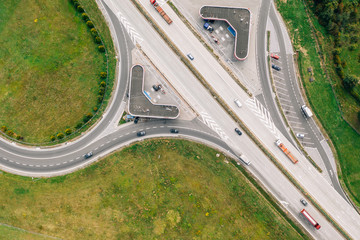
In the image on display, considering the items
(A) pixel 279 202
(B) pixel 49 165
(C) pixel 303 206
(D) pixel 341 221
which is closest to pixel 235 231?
(A) pixel 279 202

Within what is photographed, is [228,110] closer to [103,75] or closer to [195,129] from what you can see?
[195,129]

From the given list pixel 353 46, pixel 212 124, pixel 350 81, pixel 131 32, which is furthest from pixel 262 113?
pixel 131 32

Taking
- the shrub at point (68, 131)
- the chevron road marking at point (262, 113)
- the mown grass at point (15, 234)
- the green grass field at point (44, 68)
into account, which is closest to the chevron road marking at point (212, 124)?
the chevron road marking at point (262, 113)

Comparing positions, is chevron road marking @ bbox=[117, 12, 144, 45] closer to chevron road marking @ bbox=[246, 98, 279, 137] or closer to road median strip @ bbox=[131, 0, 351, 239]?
road median strip @ bbox=[131, 0, 351, 239]

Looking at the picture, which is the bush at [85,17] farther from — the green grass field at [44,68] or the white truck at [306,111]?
the white truck at [306,111]

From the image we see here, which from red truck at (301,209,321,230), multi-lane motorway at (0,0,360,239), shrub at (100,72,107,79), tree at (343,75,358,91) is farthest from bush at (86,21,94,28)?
red truck at (301,209,321,230)

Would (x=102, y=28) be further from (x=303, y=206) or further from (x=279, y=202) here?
(x=303, y=206)
